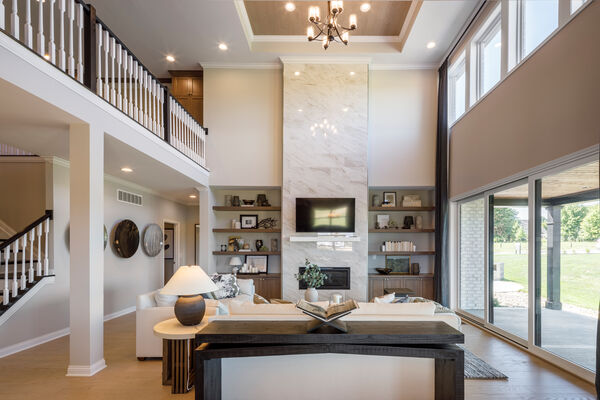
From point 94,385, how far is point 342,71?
644cm

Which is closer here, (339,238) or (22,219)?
(22,219)

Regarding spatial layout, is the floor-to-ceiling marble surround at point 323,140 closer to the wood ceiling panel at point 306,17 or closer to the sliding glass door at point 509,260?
the wood ceiling panel at point 306,17

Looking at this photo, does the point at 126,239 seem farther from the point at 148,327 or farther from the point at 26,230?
the point at 148,327

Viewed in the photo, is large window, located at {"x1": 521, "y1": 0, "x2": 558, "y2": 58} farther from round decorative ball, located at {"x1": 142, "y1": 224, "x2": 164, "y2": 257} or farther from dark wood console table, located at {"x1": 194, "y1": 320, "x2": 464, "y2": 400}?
round decorative ball, located at {"x1": 142, "y1": 224, "x2": 164, "y2": 257}

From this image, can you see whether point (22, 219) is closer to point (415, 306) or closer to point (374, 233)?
point (415, 306)

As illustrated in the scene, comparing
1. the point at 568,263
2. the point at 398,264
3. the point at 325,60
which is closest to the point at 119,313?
the point at 398,264

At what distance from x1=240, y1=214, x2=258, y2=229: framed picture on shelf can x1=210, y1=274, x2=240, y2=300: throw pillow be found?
1.97 m

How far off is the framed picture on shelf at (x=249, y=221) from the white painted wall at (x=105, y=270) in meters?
2.04

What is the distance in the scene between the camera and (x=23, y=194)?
17.5ft

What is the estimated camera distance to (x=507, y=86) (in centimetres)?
462

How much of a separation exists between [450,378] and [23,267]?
4.91m

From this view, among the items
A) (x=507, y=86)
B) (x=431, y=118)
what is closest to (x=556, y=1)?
(x=507, y=86)

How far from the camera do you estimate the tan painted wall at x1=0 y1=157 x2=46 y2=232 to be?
532 cm

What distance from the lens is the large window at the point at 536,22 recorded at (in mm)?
3887
